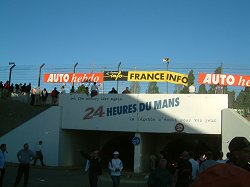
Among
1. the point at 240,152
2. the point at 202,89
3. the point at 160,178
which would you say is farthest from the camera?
the point at 202,89

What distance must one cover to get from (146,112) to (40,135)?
6.53 m

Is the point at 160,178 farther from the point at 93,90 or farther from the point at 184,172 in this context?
the point at 93,90

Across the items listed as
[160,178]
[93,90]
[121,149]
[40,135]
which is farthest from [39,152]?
[160,178]

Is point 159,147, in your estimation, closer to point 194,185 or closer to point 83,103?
point 83,103

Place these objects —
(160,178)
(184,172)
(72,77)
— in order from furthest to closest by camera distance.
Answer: (72,77) < (184,172) < (160,178)

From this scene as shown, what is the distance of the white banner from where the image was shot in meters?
22.5

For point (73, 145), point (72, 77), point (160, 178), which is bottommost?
point (160, 178)

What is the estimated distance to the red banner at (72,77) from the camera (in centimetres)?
3019

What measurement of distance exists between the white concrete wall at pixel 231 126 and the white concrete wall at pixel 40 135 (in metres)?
9.62

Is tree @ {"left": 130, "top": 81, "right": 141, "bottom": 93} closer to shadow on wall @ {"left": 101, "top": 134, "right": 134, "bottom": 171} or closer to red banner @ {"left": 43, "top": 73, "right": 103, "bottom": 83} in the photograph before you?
red banner @ {"left": 43, "top": 73, "right": 103, "bottom": 83}

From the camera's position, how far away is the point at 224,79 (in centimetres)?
2741

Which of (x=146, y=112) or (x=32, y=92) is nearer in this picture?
(x=146, y=112)

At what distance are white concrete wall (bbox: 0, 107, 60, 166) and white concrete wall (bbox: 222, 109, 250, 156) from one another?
9616mm

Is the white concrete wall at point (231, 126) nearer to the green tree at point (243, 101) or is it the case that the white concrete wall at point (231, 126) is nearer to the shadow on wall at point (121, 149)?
the green tree at point (243, 101)
